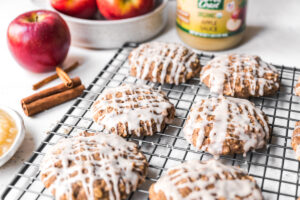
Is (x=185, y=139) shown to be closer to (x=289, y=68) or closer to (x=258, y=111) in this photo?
(x=258, y=111)

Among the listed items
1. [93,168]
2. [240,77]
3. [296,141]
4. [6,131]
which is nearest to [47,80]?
[6,131]

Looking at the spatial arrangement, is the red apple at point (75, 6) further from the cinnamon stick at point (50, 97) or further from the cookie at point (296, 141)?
the cookie at point (296, 141)

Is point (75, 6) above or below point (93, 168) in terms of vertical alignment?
above

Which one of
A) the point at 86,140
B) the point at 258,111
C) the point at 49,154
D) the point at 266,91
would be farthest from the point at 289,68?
the point at 49,154

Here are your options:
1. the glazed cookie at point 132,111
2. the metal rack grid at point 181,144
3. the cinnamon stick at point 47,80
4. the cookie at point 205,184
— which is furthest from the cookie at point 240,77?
the cinnamon stick at point 47,80

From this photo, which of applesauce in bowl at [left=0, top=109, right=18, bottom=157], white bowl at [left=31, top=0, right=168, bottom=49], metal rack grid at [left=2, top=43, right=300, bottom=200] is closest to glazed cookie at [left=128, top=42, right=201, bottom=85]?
metal rack grid at [left=2, top=43, right=300, bottom=200]

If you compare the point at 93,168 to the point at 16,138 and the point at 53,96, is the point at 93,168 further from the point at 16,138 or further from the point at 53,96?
the point at 53,96

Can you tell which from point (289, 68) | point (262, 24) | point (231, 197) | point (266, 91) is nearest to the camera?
point (231, 197)
